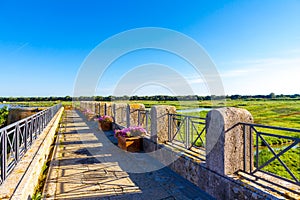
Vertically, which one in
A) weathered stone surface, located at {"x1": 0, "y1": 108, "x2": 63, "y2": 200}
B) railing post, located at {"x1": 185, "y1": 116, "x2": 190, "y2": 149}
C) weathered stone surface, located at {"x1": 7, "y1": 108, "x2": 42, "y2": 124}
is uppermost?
railing post, located at {"x1": 185, "y1": 116, "x2": 190, "y2": 149}

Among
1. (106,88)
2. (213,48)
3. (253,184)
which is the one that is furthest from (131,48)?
(253,184)

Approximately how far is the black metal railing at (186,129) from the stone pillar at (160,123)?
0.13 m

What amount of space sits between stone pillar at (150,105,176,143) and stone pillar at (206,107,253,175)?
2.32 metres

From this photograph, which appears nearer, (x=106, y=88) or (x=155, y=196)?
(x=155, y=196)

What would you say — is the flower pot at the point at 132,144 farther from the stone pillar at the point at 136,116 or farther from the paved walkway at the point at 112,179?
the stone pillar at the point at 136,116

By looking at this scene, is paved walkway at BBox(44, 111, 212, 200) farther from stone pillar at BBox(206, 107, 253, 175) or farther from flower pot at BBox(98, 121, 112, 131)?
flower pot at BBox(98, 121, 112, 131)

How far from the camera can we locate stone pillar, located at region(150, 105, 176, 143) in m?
5.62

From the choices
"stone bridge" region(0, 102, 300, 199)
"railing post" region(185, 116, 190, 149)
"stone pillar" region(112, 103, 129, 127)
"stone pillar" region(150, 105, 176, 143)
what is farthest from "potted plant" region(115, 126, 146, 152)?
"stone pillar" region(112, 103, 129, 127)

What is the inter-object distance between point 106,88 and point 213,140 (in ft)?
54.0

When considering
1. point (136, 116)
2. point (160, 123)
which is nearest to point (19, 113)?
point (136, 116)

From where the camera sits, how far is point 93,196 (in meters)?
3.47

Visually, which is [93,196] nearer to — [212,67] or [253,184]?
[253,184]

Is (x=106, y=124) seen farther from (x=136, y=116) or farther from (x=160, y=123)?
(x=160, y=123)

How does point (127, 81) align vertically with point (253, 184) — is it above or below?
above
